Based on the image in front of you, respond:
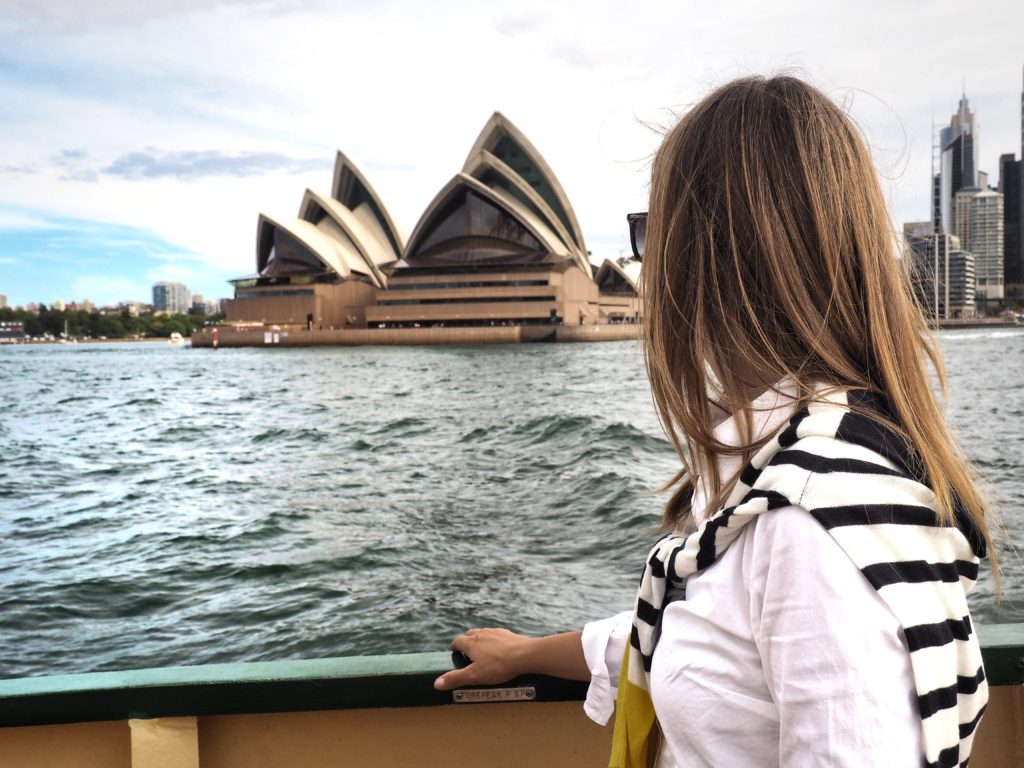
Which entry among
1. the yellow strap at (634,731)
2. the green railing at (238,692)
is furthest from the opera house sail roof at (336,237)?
the yellow strap at (634,731)

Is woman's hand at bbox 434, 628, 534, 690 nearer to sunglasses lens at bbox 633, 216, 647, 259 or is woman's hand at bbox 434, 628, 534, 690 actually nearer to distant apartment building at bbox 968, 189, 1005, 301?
sunglasses lens at bbox 633, 216, 647, 259

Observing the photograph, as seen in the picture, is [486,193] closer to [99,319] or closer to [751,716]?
[751,716]

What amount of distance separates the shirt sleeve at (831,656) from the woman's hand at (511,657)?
0.54 metres

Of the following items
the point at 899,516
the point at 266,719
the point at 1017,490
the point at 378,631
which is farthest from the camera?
the point at 1017,490

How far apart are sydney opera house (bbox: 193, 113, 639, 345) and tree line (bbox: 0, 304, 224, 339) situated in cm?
3090

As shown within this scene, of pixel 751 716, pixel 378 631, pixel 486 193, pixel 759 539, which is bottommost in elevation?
pixel 378 631

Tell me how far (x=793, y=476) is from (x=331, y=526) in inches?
209

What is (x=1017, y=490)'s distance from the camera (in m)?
6.20

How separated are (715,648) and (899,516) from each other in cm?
16

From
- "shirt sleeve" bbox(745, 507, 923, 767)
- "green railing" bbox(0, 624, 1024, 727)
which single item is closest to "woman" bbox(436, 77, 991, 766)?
"shirt sleeve" bbox(745, 507, 923, 767)

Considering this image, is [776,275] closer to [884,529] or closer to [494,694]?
[884,529]

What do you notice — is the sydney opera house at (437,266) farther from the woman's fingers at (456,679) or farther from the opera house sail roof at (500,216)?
the woman's fingers at (456,679)

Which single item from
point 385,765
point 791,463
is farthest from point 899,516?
point 385,765

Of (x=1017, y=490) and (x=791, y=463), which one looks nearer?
(x=791, y=463)
